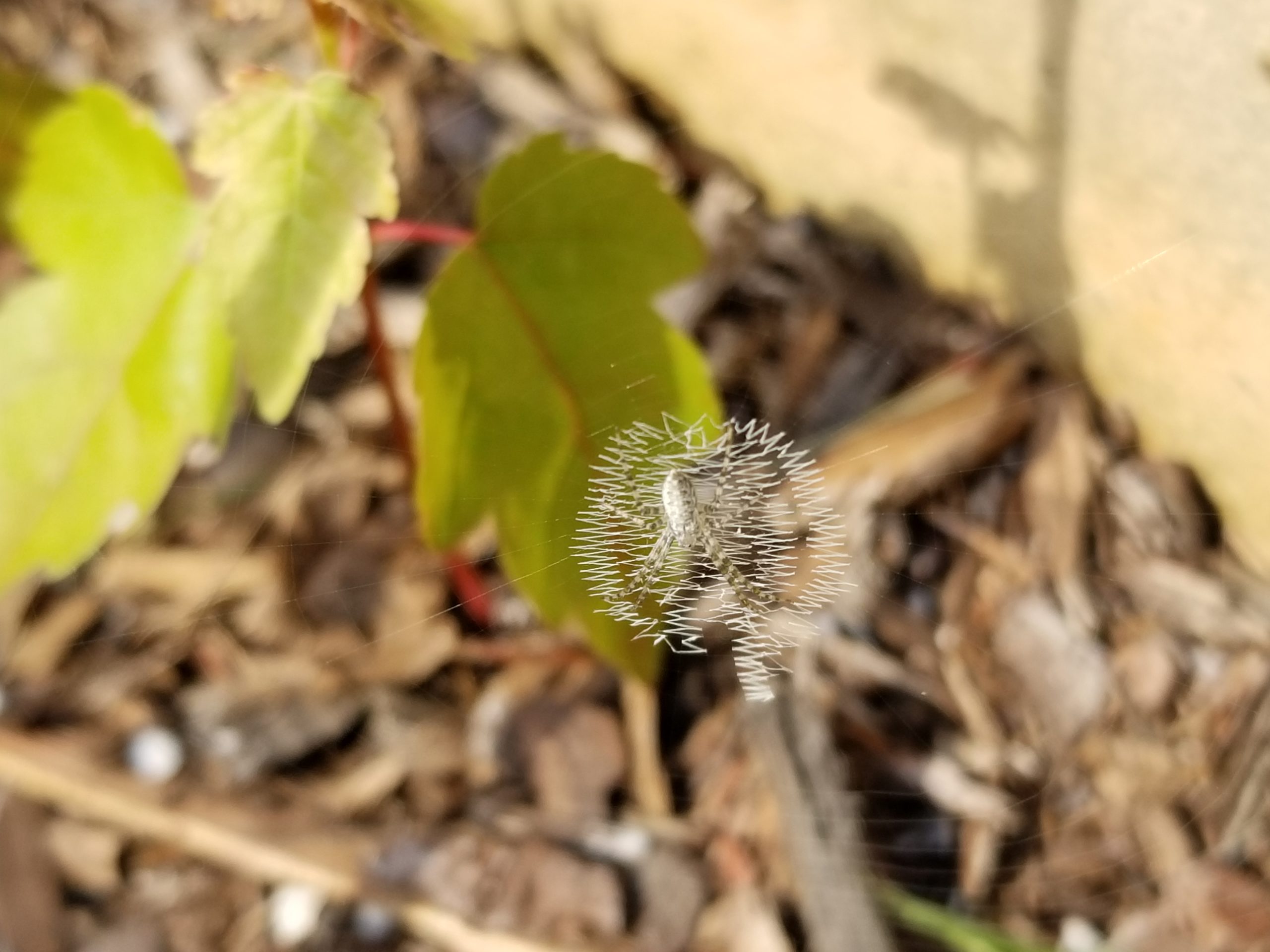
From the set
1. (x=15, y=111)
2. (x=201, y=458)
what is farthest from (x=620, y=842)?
(x=15, y=111)

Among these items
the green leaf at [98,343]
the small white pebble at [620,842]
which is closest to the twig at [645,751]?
the small white pebble at [620,842]

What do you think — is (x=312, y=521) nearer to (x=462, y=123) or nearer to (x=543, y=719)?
(x=543, y=719)

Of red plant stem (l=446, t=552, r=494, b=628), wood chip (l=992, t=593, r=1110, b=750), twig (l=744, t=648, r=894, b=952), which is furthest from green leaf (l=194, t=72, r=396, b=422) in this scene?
wood chip (l=992, t=593, r=1110, b=750)

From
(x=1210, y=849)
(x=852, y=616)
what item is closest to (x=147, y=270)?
(x=852, y=616)

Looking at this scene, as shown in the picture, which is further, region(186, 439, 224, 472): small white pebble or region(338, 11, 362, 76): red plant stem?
region(186, 439, 224, 472): small white pebble

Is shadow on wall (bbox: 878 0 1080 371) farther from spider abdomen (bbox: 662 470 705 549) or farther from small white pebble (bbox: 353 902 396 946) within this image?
small white pebble (bbox: 353 902 396 946)
